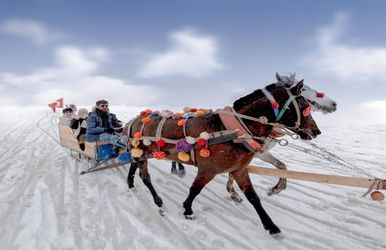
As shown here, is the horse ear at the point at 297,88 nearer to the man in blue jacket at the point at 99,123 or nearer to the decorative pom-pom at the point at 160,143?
the decorative pom-pom at the point at 160,143

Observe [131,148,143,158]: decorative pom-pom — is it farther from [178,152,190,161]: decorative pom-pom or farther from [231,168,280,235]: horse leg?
[231,168,280,235]: horse leg

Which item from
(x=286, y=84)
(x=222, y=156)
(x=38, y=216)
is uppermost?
(x=286, y=84)

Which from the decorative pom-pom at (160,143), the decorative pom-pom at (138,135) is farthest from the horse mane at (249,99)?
the decorative pom-pom at (138,135)

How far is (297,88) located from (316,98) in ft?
0.94

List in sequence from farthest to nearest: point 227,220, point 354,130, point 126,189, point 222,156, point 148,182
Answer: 1. point 354,130
2. point 126,189
3. point 148,182
4. point 227,220
5. point 222,156

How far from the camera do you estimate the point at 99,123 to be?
7.24m

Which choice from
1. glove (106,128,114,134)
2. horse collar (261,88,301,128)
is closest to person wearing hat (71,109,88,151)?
glove (106,128,114,134)

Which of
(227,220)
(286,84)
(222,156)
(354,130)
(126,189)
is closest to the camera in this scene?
(286,84)

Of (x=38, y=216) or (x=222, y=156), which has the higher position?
(x=222, y=156)

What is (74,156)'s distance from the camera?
8938 mm

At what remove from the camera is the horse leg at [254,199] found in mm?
4008

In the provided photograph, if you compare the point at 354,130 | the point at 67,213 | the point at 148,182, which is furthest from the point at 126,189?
the point at 354,130

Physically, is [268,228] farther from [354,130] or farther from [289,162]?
[354,130]

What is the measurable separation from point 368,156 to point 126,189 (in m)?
6.08
